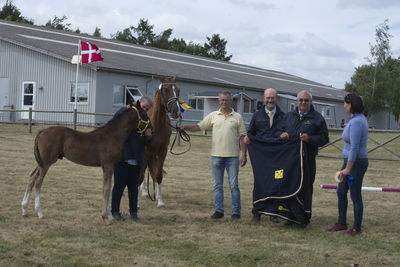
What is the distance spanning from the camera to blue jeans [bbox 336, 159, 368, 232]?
7.67 meters

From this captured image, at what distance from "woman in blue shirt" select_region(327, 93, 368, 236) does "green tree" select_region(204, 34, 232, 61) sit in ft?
229

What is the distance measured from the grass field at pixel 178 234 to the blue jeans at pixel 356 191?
307 millimetres

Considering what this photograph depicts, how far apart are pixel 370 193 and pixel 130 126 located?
6096mm

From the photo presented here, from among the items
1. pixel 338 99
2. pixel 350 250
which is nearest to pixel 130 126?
pixel 350 250

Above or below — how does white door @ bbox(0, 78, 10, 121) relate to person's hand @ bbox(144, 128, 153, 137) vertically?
above

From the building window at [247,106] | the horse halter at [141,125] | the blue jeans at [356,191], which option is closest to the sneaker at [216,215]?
the horse halter at [141,125]

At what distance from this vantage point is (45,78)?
1249 inches

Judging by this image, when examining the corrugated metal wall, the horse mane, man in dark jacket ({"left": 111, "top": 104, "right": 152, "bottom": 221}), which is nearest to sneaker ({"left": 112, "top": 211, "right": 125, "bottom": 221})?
man in dark jacket ({"left": 111, "top": 104, "right": 152, "bottom": 221})

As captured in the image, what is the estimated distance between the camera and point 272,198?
836cm

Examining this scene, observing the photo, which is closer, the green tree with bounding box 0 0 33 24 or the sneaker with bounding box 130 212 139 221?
the sneaker with bounding box 130 212 139 221

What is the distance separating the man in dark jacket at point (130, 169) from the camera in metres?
8.33

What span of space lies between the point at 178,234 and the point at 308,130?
2.37 metres

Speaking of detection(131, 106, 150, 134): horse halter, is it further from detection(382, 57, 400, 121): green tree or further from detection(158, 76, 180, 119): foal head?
detection(382, 57, 400, 121): green tree

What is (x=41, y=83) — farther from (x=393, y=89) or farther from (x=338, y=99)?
(x=393, y=89)
